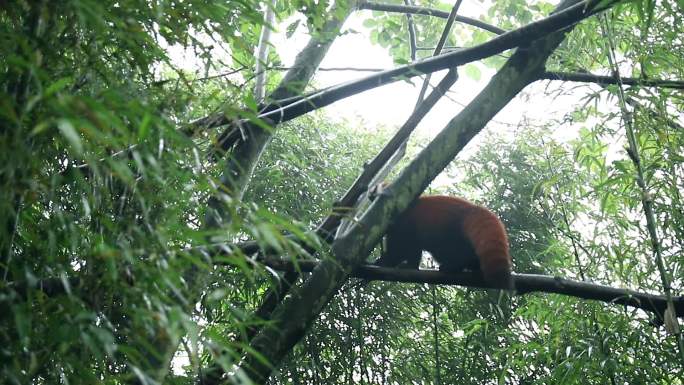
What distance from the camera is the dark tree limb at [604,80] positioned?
6.53 feet

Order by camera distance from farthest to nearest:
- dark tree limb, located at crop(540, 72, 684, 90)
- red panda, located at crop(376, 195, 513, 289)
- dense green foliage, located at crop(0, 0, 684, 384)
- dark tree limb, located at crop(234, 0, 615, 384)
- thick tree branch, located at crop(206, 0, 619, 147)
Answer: red panda, located at crop(376, 195, 513, 289)
dark tree limb, located at crop(540, 72, 684, 90)
thick tree branch, located at crop(206, 0, 619, 147)
dark tree limb, located at crop(234, 0, 615, 384)
dense green foliage, located at crop(0, 0, 684, 384)

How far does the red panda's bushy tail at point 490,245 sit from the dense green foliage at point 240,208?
0.92ft

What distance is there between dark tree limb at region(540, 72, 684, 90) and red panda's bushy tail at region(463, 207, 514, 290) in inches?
23.0

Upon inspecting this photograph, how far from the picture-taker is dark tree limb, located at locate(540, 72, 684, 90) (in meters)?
1.99

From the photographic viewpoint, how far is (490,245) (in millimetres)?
2211

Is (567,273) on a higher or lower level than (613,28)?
lower

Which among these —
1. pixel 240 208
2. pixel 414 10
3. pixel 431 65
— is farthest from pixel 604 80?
pixel 240 208

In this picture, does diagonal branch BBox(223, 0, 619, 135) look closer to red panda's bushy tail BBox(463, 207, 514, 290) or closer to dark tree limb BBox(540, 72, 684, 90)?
dark tree limb BBox(540, 72, 684, 90)

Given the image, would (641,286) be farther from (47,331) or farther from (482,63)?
(47,331)

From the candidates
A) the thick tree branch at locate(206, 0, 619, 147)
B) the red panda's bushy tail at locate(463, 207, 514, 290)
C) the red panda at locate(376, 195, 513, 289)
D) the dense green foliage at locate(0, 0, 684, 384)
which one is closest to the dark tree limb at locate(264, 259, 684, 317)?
the red panda's bushy tail at locate(463, 207, 514, 290)

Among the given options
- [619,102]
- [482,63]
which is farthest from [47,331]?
[482,63]

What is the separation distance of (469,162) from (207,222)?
2.23 m

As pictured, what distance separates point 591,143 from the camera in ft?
7.98

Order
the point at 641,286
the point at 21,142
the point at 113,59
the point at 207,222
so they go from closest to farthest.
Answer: the point at 21,142, the point at 113,59, the point at 207,222, the point at 641,286
